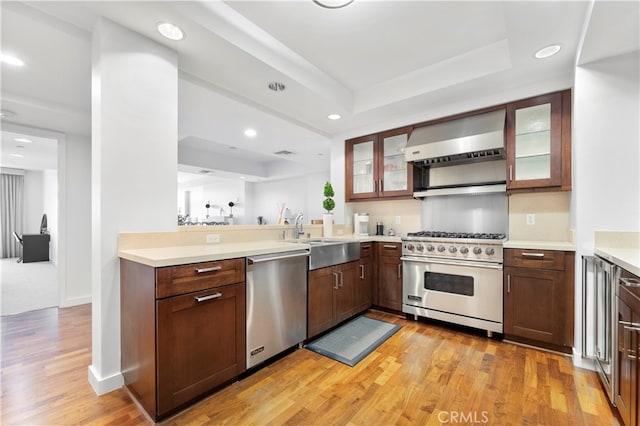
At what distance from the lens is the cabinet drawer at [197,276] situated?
1511 mm

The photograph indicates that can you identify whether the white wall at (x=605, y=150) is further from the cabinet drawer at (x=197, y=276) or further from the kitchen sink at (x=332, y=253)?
the cabinet drawer at (x=197, y=276)

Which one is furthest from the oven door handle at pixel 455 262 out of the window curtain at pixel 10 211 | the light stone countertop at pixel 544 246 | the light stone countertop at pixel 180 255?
the window curtain at pixel 10 211

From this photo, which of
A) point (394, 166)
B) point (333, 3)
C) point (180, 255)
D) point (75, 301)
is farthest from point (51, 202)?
point (333, 3)

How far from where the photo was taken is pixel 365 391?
6.02 feet

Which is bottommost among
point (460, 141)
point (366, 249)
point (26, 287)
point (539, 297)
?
point (26, 287)

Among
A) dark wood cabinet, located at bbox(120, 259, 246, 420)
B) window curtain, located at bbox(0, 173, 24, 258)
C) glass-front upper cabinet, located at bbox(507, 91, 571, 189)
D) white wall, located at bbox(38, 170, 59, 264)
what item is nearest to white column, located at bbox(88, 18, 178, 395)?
dark wood cabinet, located at bbox(120, 259, 246, 420)

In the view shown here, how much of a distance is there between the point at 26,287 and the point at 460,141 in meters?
6.92

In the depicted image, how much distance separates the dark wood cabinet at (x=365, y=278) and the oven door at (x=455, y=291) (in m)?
0.41

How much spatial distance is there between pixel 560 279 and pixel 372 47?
2.54 m

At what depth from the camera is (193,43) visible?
201 cm

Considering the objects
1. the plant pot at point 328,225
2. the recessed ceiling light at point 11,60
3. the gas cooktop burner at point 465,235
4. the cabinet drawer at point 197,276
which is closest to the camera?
the cabinet drawer at point 197,276

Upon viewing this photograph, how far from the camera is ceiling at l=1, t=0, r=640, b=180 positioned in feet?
5.87

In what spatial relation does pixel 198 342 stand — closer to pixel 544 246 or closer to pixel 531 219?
pixel 544 246

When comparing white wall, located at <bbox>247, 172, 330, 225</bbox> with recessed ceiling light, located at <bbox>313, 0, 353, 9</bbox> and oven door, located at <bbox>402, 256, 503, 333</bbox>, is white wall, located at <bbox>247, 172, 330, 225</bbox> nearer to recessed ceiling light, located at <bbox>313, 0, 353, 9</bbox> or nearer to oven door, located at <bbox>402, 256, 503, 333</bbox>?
oven door, located at <bbox>402, 256, 503, 333</bbox>
